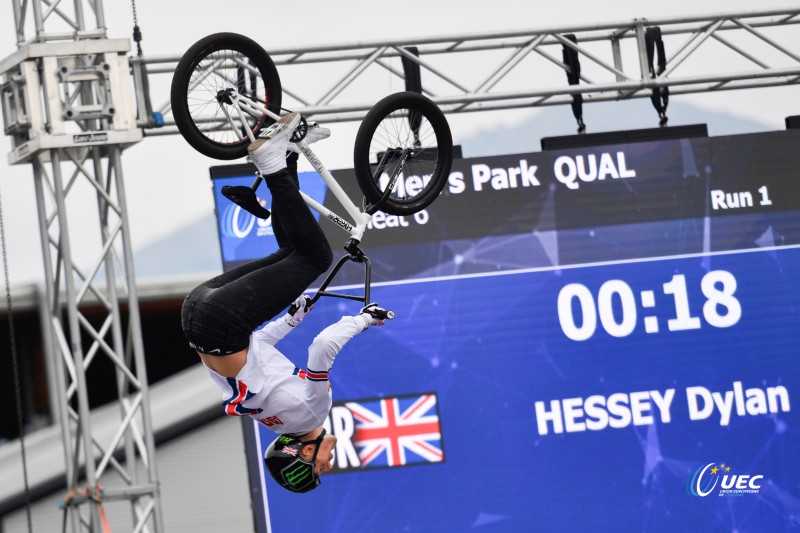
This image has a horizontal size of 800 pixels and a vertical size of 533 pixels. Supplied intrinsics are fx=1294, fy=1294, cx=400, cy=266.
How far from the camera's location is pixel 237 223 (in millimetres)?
7926

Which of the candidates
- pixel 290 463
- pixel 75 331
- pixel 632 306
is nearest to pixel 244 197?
pixel 290 463

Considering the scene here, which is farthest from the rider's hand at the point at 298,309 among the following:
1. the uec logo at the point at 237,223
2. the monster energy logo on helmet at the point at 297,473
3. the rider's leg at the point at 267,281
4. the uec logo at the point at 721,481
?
the uec logo at the point at 721,481

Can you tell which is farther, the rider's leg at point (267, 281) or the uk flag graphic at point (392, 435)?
the uk flag graphic at point (392, 435)

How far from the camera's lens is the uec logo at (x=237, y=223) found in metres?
7.91

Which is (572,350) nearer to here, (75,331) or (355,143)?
(75,331)

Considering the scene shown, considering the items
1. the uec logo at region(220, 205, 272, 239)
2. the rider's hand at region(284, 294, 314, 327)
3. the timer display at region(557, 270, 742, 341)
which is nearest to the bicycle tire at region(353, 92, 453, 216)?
the rider's hand at region(284, 294, 314, 327)

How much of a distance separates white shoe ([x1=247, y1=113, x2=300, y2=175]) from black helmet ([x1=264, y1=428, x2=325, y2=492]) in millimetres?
1147

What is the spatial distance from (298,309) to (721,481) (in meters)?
4.04

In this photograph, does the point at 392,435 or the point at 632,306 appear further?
the point at 632,306

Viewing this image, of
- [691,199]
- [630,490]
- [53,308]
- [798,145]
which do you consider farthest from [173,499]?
[798,145]

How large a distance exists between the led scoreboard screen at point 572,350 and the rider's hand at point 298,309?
2.64 m

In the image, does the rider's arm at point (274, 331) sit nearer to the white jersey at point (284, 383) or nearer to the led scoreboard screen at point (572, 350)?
the white jersey at point (284, 383)

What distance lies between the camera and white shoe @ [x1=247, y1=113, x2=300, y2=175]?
15.8 feet

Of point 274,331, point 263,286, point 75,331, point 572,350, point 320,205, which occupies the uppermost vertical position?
point 320,205
